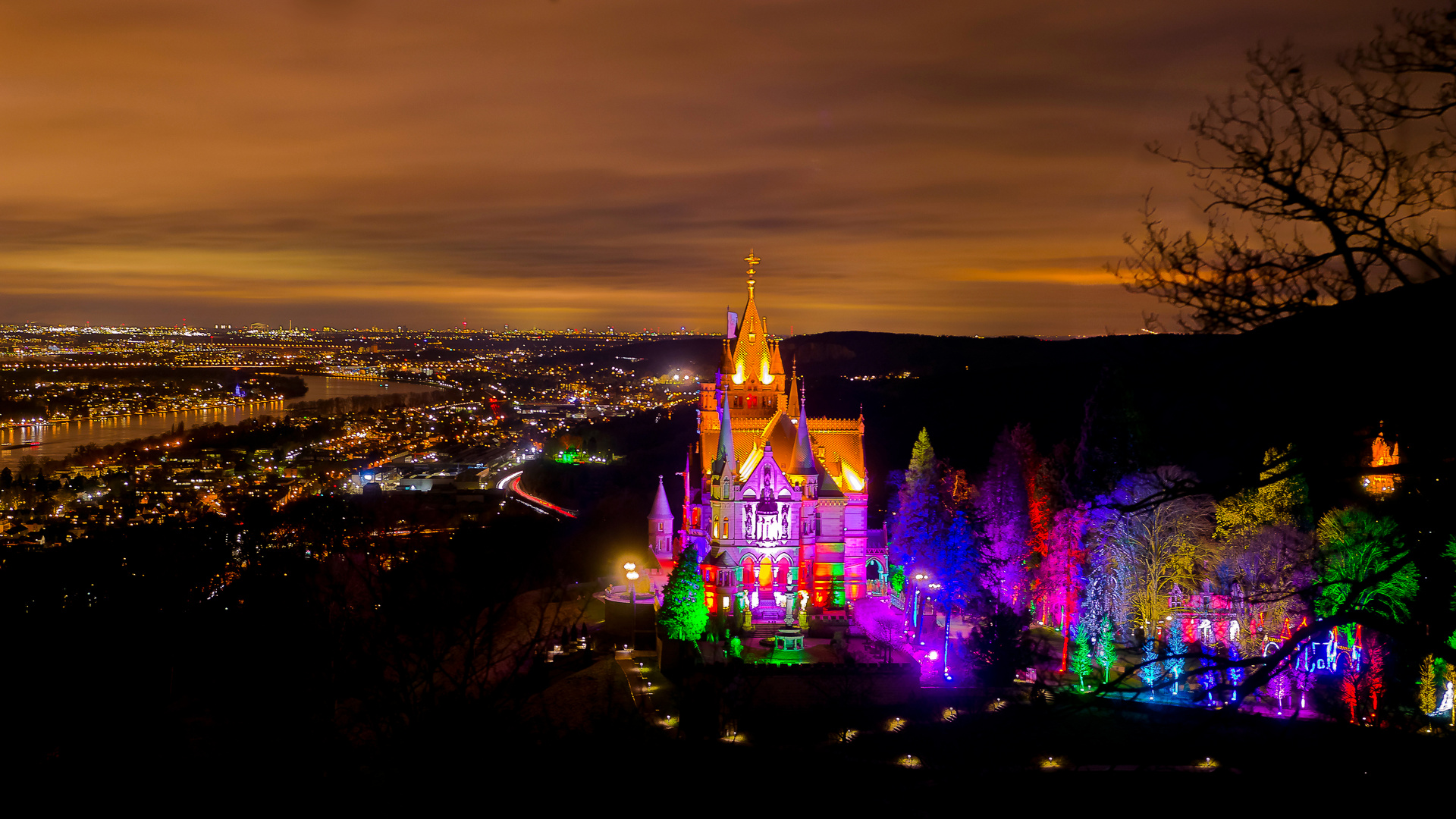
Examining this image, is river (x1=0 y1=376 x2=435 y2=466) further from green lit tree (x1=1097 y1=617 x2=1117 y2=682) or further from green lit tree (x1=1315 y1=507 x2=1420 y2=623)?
green lit tree (x1=1315 y1=507 x2=1420 y2=623)

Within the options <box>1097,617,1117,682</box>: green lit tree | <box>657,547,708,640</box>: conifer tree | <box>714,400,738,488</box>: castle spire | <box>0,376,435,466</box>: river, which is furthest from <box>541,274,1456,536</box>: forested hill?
<box>0,376,435,466</box>: river

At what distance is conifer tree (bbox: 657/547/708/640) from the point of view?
30500mm

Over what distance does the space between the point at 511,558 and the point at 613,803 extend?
29.2m

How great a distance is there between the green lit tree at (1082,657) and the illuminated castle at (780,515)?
378 inches

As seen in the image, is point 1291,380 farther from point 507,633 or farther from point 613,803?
point 507,633

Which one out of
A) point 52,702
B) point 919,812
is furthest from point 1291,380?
point 52,702

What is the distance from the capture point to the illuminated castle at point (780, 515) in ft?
119

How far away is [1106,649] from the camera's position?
89.7 feet

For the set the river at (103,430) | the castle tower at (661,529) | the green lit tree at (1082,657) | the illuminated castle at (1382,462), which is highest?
the river at (103,430)

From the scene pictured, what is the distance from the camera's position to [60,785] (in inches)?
697

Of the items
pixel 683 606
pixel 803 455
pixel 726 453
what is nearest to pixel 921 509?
pixel 803 455

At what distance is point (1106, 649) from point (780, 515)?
12643 mm

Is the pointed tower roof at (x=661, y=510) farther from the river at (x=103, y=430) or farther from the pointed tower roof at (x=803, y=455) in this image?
the river at (x=103, y=430)

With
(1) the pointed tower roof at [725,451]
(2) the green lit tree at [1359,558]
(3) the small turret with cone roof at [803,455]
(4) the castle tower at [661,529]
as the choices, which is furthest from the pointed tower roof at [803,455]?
(2) the green lit tree at [1359,558]
